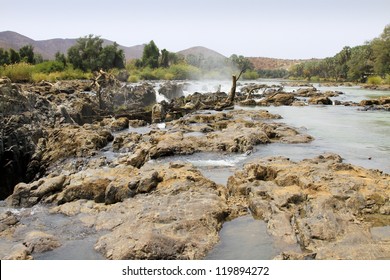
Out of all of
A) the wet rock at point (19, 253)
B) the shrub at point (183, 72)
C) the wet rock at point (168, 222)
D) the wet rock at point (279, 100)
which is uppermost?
the shrub at point (183, 72)

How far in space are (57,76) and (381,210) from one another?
1642 inches

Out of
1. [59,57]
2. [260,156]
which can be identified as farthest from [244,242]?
[59,57]

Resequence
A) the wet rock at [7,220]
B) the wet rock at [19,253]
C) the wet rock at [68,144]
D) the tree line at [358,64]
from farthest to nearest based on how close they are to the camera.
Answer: the tree line at [358,64], the wet rock at [68,144], the wet rock at [7,220], the wet rock at [19,253]

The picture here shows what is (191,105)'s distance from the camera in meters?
27.1

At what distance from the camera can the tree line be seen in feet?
220

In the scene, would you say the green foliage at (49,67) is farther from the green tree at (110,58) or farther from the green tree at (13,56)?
the green tree at (110,58)

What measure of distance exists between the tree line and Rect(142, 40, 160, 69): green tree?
41545mm

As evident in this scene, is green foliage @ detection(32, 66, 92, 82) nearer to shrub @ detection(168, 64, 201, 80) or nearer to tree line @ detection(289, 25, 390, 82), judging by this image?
shrub @ detection(168, 64, 201, 80)

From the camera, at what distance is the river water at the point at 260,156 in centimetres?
610

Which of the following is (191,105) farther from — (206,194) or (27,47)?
(27,47)

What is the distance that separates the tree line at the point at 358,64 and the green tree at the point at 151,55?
136 ft

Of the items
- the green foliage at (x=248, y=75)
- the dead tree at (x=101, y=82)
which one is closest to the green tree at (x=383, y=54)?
the green foliage at (x=248, y=75)

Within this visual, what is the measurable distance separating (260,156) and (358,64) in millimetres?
74303

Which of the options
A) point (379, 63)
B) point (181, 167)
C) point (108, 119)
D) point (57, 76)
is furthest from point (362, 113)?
point (379, 63)
